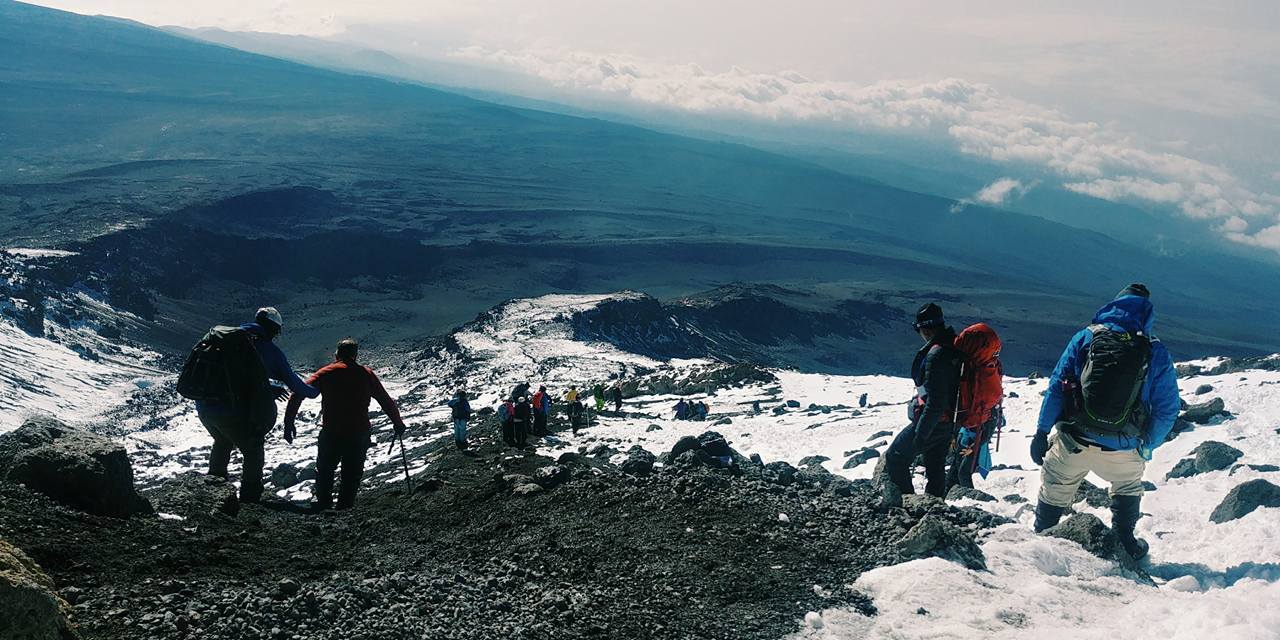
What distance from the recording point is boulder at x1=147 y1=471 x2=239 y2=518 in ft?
21.1

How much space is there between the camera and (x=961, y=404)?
6.96 m

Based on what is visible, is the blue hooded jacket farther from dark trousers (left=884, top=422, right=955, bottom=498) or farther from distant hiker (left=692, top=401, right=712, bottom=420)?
distant hiker (left=692, top=401, right=712, bottom=420)

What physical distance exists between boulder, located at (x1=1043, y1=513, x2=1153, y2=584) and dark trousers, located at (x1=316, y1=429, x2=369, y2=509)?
595cm

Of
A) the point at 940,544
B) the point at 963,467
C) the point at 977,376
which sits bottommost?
the point at 963,467

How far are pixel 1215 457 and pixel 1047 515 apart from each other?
296 centimetres

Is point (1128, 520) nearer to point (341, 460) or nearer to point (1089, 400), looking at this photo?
point (1089, 400)

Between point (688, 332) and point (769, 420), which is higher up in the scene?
point (769, 420)

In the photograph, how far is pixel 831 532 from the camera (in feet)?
19.9

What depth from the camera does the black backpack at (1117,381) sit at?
5.71 meters

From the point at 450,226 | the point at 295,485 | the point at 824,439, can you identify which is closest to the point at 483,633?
the point at 824,439

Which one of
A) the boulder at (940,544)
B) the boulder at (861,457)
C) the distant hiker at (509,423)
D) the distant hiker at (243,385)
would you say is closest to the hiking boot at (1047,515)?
the boulder at (940,544)

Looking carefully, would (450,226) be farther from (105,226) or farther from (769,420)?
(769,420)

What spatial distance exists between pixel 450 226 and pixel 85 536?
11933 centimetres

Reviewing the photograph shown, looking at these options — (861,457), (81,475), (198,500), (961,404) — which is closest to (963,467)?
(961,404)
